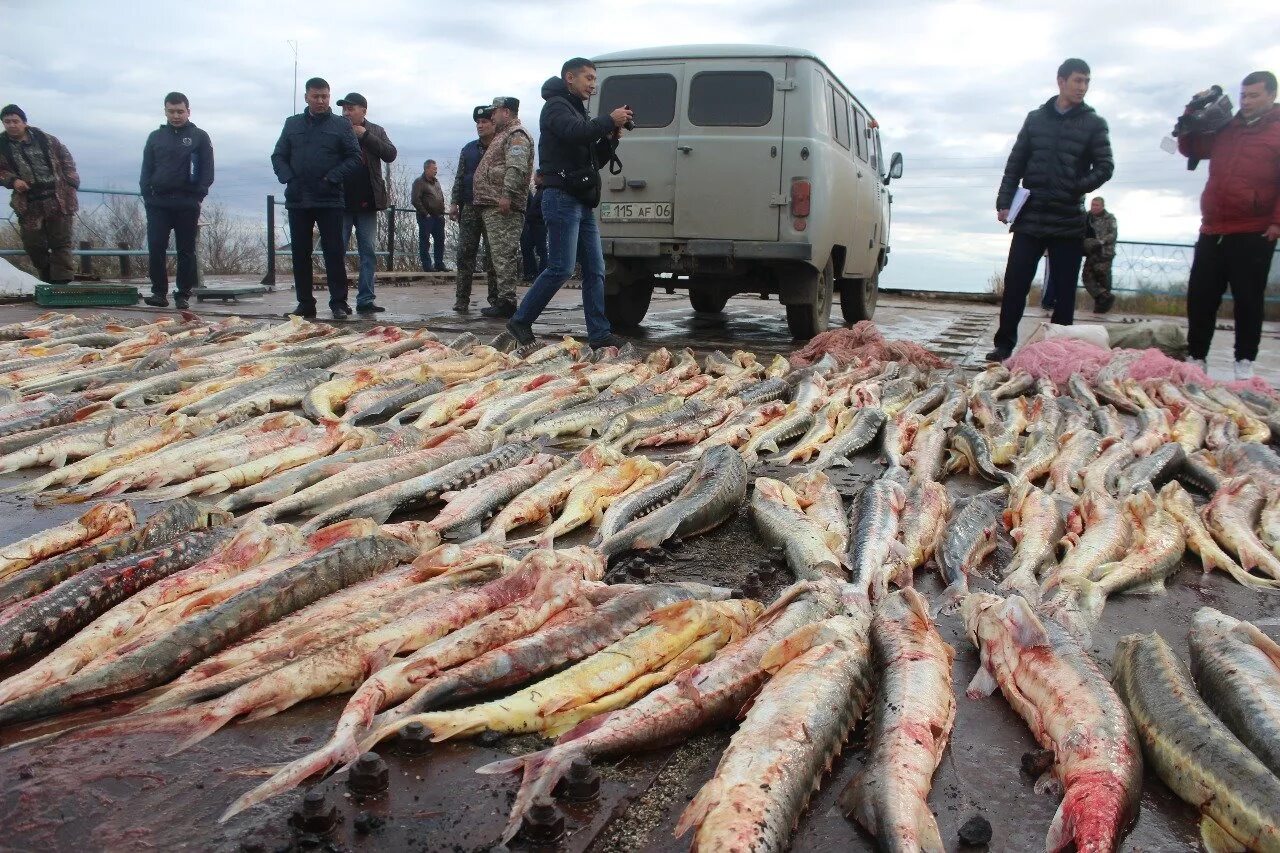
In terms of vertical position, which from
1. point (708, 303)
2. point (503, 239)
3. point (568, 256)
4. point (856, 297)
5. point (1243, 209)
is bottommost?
point (708, 303)

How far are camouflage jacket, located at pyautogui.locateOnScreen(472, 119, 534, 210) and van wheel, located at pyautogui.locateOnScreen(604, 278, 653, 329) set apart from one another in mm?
1706

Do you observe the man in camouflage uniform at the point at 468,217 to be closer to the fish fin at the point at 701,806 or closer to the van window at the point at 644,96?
the van window at the point at 644,96

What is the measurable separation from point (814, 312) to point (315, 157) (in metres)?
→ 6.42

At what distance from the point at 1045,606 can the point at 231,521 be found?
133 inches

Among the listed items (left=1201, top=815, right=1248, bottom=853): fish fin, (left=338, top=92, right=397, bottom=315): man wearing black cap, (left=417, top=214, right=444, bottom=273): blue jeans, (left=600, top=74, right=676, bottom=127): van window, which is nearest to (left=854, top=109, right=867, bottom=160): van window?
(left=600, top=74, right=676, bottom=127): van window

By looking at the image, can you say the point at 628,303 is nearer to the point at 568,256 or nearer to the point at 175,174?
the point at 568,256

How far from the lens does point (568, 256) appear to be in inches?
368

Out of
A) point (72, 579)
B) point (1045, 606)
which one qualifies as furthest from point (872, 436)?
point (72, 579)

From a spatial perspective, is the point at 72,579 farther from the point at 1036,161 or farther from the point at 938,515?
the point at 1036,161

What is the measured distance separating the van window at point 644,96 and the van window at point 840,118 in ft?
6.63

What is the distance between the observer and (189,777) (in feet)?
7.52

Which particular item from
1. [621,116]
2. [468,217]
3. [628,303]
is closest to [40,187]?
[468,217]

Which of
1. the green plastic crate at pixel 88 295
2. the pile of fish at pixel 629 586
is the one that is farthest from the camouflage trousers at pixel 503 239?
the pile of fish at pixel 629 586

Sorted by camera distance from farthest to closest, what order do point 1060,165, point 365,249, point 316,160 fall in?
point 365,249 < point 316,160 < point 1060,165
